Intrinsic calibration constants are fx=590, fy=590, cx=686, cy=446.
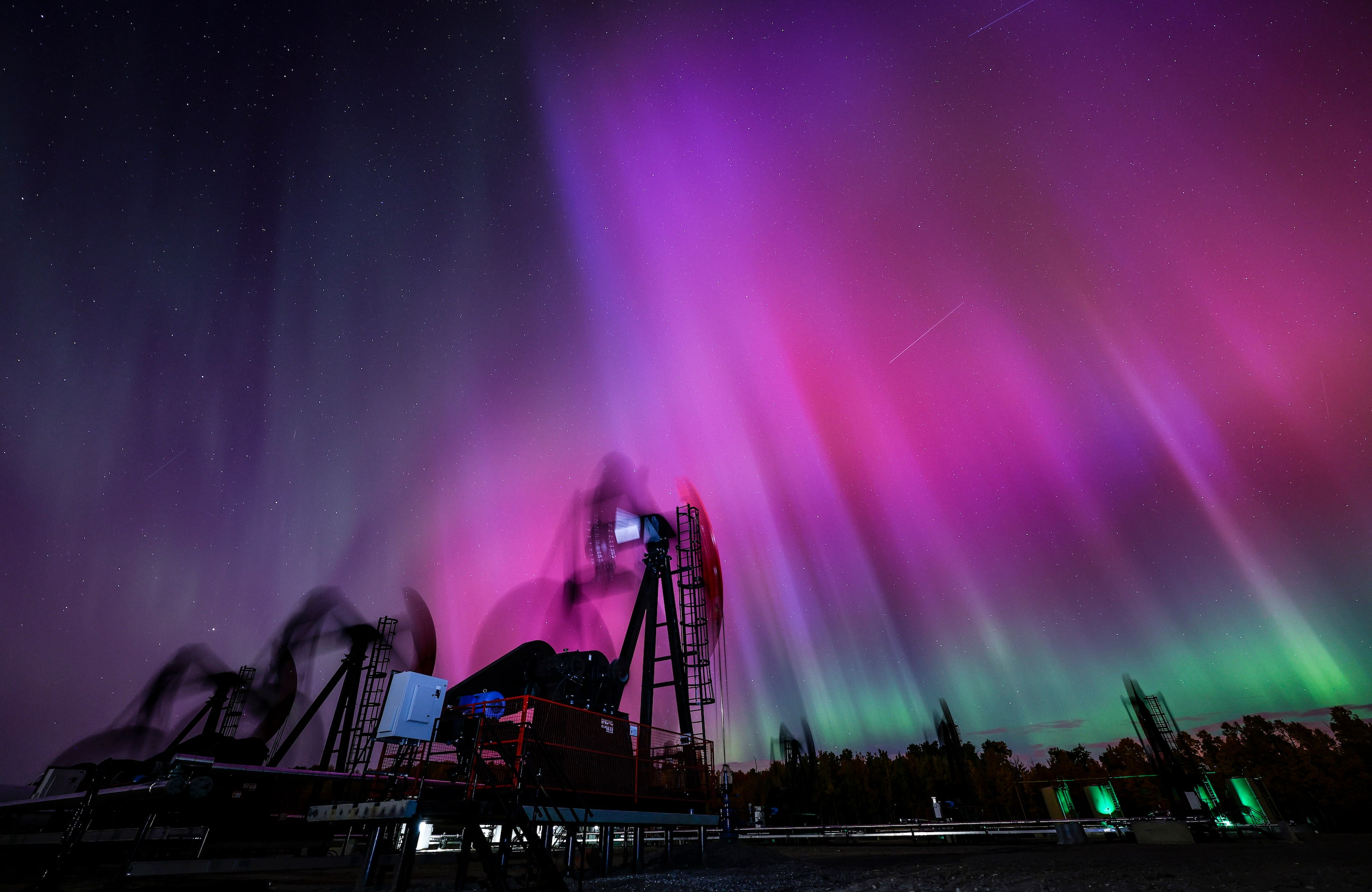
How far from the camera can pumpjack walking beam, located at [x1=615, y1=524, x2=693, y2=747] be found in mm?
21594

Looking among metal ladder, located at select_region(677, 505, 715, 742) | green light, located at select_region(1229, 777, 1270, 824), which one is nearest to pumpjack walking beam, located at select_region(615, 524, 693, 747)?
metal ladder, located at select_region(677, 505, 715, 742)

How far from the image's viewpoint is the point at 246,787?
17.1m

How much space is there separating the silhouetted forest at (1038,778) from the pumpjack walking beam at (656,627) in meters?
22.0

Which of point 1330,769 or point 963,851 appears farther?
point 1330,769

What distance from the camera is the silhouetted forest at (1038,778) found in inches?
2149

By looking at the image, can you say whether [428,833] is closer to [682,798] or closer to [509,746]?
[682,798]

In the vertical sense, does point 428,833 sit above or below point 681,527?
below

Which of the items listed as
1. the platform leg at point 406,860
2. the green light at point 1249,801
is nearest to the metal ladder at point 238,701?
the platform leg at point 406,860

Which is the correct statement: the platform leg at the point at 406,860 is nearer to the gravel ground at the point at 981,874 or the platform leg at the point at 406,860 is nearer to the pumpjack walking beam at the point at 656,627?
the gravel ground at the point at 981,874

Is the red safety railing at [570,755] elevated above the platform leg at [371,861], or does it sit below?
above

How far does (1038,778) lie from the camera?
11806cm

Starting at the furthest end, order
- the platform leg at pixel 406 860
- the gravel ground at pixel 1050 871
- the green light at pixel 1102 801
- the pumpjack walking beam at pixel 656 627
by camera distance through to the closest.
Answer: the green light at pixel 1102 801 → the pumpjack walking beam at pixel 656 627 → the gravel ground at pixel 1050 871 → the platform leg at pixel 406 860

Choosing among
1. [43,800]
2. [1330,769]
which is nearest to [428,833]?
[43,800]

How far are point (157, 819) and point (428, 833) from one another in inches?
310
